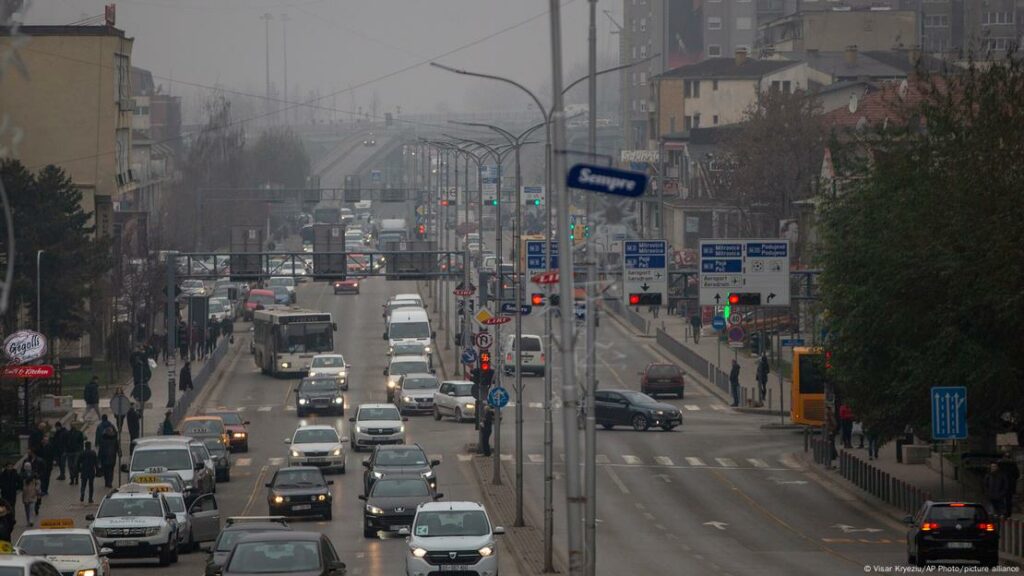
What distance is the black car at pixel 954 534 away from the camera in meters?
30.3

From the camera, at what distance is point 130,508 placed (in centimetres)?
3206

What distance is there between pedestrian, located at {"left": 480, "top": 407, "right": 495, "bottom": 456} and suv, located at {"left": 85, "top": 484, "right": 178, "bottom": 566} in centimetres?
1943

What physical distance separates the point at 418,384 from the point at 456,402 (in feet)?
10.8

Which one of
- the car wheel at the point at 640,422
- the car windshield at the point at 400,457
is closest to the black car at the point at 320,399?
the car wheel at the point at 640,422

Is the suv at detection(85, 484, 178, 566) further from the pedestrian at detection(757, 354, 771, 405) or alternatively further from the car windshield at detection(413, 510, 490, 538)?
the pedestrian at detection(757, 354, 771, 405)

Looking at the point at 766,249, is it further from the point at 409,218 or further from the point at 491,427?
the point at 409,218

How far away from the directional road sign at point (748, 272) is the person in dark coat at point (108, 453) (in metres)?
18.4

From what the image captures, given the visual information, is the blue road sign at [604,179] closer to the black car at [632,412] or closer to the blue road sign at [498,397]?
the blue road sign at [498,397]

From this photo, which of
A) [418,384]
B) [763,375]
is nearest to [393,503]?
[418,384]

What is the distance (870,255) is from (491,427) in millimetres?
14679

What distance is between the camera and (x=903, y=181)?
1730 inches

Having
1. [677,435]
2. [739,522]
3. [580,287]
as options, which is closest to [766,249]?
[677,435]

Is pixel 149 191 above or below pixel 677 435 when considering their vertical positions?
above

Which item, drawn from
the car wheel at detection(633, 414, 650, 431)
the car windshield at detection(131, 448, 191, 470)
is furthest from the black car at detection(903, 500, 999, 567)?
the car wheel at detection(633, 414, 650, 431)
